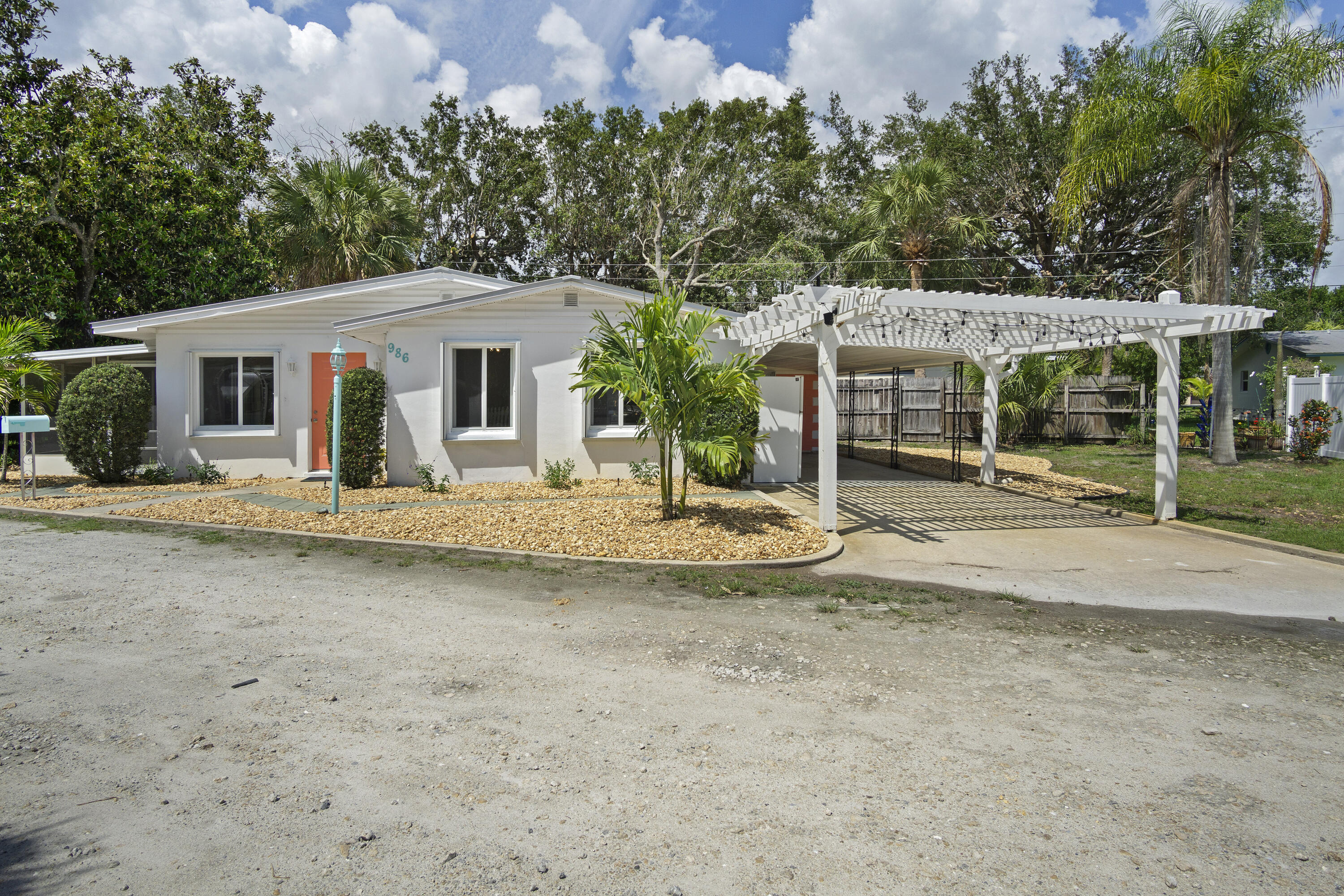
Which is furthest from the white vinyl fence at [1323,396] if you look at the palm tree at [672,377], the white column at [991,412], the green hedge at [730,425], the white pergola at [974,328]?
the palm tree at [672,377]

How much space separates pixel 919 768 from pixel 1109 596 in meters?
4.20

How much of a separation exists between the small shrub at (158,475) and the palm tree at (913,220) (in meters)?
18.3

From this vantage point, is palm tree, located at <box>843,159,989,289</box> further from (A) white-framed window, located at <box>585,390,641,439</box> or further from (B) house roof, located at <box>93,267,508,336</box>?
(B) house roof, located at <box>93,267,508,336</box>

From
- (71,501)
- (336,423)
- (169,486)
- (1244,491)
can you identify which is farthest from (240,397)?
(1244,491)

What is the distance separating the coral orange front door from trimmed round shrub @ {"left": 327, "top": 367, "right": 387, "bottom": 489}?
1.92 meters

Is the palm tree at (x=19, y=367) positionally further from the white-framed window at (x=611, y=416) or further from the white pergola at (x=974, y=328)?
the white pergola at (x=974, y=328)

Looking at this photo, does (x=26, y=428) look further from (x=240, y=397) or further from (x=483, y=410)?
(x=483, y=410)

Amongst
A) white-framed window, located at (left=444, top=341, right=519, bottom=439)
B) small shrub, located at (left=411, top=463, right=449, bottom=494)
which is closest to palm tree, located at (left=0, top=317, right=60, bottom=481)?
small shrub, located at (left=411, top=463, right=449, bottom=494)

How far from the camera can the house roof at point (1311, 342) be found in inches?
917


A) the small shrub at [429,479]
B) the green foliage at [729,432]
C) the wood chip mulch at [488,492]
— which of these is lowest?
the wood chip mulch at [488,492]

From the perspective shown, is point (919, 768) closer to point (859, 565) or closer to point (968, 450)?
point (859, 565)

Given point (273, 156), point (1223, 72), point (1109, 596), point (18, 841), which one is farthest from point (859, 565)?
point (273, 156)

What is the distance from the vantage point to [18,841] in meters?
2.55

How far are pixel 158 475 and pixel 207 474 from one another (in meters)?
0.75
